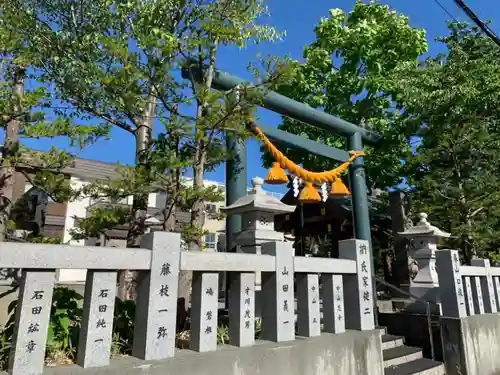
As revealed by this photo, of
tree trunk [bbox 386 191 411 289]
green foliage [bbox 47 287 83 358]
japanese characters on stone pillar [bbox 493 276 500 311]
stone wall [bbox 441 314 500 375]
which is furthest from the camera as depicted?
tree trunk [bbox 386 191 411 289]

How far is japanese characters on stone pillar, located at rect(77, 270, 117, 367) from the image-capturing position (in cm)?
311

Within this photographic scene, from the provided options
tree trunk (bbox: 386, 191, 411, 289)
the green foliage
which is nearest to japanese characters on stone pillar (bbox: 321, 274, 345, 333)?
the green foliage

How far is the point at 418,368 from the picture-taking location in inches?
247

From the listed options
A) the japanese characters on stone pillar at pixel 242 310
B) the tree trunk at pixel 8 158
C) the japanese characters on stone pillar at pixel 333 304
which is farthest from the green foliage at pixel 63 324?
the japanese characters on stone pillar at pixel 333 304

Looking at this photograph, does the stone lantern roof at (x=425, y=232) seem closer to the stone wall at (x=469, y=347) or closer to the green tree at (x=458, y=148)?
the green tree at (x=458, y=148)

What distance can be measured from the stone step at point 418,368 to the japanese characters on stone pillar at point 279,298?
2.53 metres

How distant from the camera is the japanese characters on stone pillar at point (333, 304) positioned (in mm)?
4973

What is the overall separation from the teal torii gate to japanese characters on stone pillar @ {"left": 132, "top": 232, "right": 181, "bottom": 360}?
3.29 m

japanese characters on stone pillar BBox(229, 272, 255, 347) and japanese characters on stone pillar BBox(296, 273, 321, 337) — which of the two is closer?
japanese characters on stone pillar BBox(229, 272, 255, 347)

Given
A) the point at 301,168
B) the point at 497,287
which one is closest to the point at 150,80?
the point at 301,168

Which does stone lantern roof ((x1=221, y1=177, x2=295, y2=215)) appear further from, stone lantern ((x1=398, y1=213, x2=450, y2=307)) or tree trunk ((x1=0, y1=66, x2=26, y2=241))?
stone lantern ((x1=398, y1=213, x2=450, y2=307))

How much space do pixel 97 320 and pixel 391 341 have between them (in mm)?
5850

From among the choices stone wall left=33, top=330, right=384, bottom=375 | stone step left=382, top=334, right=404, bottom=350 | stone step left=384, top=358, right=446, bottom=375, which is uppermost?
stone wall left=33, top=330, right=384, bottom=375

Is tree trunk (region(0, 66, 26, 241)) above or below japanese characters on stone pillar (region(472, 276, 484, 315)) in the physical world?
above
